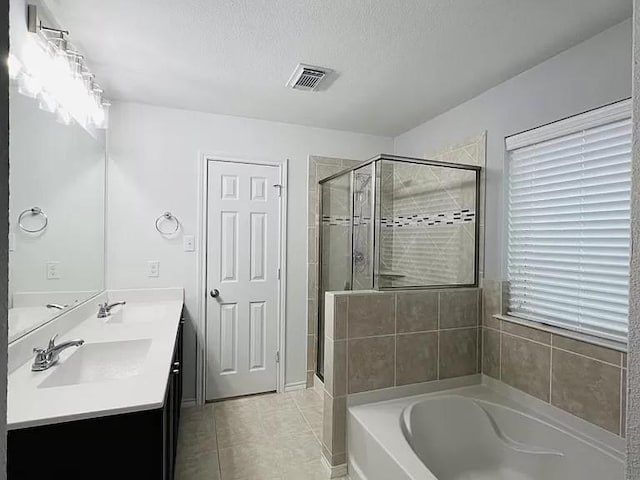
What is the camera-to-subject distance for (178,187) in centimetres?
267

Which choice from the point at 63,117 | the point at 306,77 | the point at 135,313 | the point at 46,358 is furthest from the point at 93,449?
the point at 306,77

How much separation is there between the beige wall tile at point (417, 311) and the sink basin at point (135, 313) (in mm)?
1596

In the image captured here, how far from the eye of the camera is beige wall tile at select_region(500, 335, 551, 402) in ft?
6.12

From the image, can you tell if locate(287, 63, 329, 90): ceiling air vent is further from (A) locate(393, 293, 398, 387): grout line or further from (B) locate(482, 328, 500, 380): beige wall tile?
(B) locate(482, 328, 500, 380): beige wall tile

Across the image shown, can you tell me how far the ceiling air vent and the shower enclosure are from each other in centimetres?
63

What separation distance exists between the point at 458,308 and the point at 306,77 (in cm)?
184

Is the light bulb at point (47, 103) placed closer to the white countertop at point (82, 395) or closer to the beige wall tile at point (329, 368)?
the white countertop at point (82, 395)

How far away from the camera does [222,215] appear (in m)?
2.79

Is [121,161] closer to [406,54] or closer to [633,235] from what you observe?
[406,54]

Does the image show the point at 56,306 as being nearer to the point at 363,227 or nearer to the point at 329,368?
the point at 329,368

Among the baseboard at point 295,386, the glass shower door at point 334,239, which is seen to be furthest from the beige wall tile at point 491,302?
the baseboard at point 295,386

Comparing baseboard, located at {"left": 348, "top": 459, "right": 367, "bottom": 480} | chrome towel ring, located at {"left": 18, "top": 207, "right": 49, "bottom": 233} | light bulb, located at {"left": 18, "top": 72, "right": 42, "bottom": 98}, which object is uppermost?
light bulb, located at {"left": 18, "top": 72, "right": 42, "bottom": 98}

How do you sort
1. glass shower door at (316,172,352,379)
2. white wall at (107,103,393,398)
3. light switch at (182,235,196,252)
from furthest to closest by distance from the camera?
glass shower door at (316,172,352,379)
light switch at (182,235,196,252)
white wall at (107,103,393,398)

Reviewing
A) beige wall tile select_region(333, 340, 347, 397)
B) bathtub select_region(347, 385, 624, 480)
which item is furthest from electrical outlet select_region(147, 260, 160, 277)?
bathtub select_region(347, 385, 624, 480)
